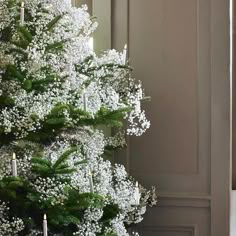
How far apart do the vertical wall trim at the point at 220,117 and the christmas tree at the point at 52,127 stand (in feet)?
1.95

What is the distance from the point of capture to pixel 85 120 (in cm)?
210

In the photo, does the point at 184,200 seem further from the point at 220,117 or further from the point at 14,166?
the point at 14,166

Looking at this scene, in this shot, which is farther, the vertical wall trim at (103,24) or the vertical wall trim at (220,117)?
the vertical wall trim at (103,24)

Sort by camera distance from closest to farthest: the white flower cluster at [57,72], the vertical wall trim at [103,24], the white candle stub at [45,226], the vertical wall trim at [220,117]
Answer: the white candle stub at [45,226]
the white flower cluster at [57,72]
the vertical wall trim at [220,117]
the vertical wall trim at [103,24]

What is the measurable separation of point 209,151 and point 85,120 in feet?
2.80

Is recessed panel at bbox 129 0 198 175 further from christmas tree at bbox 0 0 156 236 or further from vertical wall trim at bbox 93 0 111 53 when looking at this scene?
christmas tree at bbox 0 0 156 236

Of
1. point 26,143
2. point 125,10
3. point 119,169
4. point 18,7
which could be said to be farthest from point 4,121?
point 125,10

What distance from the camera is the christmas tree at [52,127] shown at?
1.94 meters

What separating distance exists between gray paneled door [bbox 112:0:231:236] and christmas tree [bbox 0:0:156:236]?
0.51 m

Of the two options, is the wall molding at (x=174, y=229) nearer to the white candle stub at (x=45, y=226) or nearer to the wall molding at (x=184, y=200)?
the wall molding at (x=184, y=200)

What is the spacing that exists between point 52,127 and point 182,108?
0.92m

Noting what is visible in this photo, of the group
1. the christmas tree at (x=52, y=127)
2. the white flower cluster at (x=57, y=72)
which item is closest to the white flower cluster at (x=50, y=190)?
the christmas tree at (x=52, y=127)

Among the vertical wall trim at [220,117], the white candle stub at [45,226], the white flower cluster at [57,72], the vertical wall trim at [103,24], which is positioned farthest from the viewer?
the vertical wall trim at [103,24]

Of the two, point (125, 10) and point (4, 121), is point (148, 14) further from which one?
point (4, 121)
